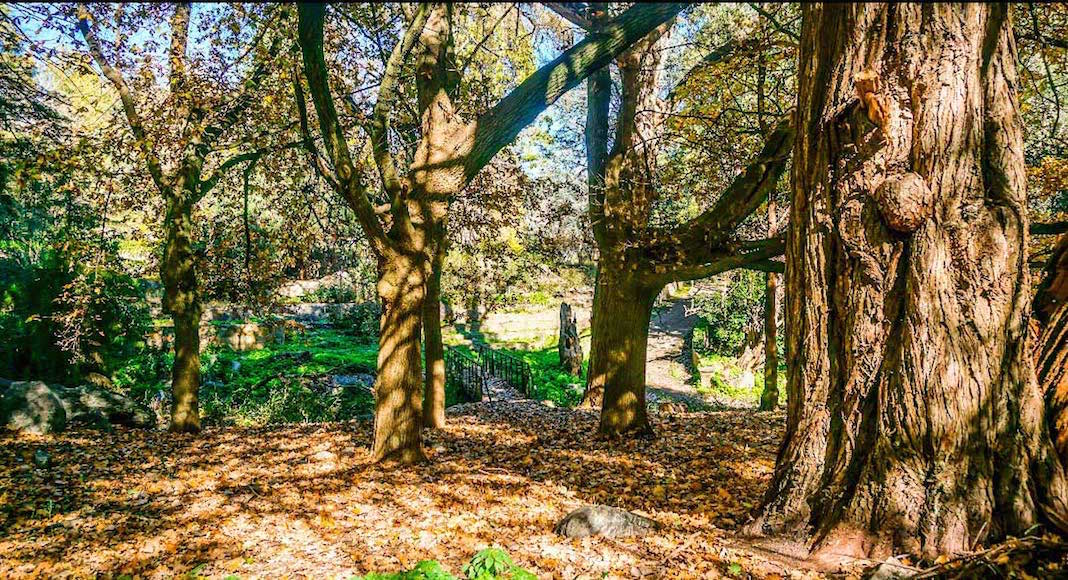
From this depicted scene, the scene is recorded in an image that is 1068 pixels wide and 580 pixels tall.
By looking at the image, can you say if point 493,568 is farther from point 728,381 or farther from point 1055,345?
point 728,381

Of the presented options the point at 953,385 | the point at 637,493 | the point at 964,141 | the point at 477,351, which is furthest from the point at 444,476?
the point at 477,351

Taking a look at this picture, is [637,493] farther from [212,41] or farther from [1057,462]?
[212,41]

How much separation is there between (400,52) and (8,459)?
19.2 ft

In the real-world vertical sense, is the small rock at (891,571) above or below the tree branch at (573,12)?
below

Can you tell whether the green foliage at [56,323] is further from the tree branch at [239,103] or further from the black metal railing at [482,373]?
the black metal railing at [482,373]

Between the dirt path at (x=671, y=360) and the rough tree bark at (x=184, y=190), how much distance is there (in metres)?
9.32

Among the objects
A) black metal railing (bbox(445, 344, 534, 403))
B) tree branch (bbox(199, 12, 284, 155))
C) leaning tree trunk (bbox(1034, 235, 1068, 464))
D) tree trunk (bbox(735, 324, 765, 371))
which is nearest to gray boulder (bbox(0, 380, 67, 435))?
tree branch (bbox(199, 12, 284, 155))

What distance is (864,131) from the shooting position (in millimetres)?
3254

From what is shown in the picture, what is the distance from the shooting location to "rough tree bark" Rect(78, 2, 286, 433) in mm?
7281

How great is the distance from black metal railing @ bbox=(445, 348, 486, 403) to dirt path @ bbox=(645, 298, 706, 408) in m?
4.13

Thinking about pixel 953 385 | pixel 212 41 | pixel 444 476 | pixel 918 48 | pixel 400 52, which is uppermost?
pixel 212 41

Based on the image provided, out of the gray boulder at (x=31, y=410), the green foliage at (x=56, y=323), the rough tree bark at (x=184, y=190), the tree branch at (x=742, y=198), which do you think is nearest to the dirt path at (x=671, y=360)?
the tree branch at (x=742, y=198)

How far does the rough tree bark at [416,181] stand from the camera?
18.9 ft

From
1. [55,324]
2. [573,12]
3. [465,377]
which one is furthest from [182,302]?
[465,377]
